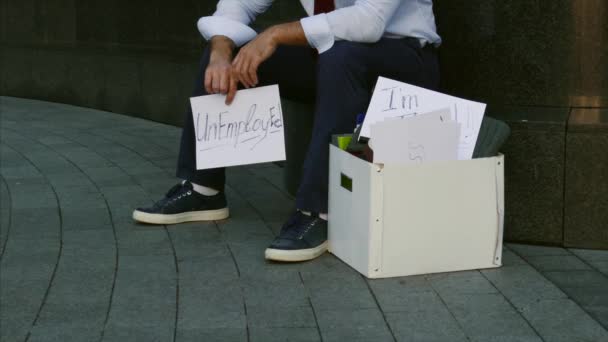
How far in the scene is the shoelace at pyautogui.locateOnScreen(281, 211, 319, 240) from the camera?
4.13 meters

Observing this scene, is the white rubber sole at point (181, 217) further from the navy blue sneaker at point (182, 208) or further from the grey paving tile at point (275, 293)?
the grey paving tile at point (275, 293)

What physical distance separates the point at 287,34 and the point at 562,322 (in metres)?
1.51

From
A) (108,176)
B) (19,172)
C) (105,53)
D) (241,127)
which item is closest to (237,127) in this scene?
(241,127)

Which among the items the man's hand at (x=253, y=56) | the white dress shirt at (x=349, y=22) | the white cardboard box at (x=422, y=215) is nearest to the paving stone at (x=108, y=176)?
the white dress shirt at (x=349, y=22)

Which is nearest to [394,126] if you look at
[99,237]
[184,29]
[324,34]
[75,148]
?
[324,34]

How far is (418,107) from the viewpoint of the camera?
3982 millimetres

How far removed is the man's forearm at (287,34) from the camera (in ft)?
13.8

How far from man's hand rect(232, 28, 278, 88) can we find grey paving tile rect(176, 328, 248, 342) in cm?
123

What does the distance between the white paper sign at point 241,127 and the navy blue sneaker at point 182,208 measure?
0.33 m

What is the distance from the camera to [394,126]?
3758 mm

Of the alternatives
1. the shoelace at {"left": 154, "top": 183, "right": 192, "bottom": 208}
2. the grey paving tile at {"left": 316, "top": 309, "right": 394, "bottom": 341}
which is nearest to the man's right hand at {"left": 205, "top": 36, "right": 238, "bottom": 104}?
the shoelace at {"left": 154, "top": 183, "right": 192, "bottom": 208}

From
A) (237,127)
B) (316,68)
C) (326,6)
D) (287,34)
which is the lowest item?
(237,127)

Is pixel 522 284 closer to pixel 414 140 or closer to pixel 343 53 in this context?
pixel 414 140

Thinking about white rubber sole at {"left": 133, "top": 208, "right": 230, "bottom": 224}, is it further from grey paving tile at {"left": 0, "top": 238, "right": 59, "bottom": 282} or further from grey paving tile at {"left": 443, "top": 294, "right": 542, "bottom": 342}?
grey paving tile at {"left": 443, "top": 294, "right": 542, "bottom": 342}
